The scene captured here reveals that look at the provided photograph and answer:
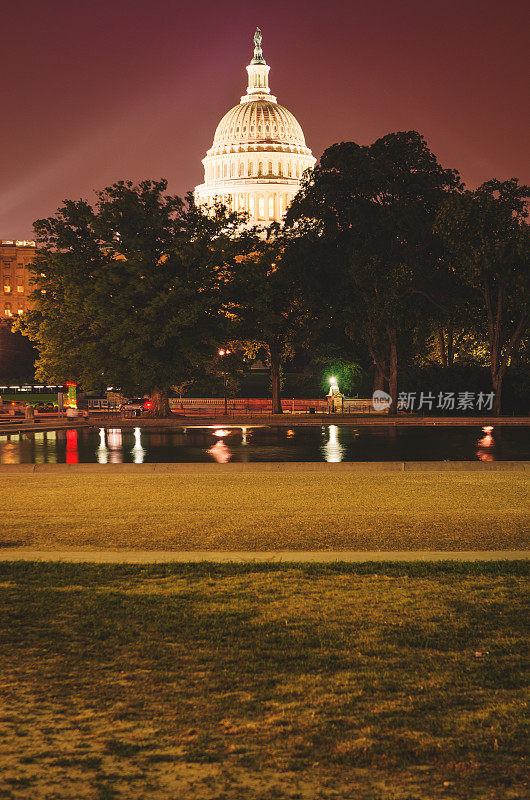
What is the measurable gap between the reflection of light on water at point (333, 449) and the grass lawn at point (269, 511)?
4.05 metres

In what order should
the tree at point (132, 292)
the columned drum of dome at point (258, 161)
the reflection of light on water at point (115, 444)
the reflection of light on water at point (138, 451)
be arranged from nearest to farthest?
the reflection of light on water at point (138, 451) < the reflection of light on water at point (115, 444) < the tree at point (132, 292) < the columned drum of dome at point (258, 161)

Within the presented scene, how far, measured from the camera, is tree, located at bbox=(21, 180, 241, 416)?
42659mm

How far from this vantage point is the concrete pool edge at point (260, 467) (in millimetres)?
20359

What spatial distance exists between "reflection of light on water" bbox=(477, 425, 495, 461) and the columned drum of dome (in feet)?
407

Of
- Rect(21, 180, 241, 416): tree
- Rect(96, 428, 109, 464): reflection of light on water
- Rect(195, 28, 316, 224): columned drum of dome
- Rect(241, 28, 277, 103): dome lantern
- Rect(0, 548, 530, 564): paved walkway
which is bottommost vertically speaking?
Rect(0, 548, 530, 564): paved walkway

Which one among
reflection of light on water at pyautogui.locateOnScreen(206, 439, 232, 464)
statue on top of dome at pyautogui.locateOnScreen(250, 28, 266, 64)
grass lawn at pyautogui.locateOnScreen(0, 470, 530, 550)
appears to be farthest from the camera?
statue on top of dome at pyautogui.locateOnScreen(250, 28, 266, 64)

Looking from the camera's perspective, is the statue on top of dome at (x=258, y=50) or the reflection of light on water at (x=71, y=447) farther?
the statue on top of dome at (x=258, y=50)

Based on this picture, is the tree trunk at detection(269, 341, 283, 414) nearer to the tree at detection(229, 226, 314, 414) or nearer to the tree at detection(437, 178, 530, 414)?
the tree at detection(229, 226, 314, 414)

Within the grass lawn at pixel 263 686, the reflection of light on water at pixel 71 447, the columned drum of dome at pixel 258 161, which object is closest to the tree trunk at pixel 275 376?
the reflection of light on water at pixel 71 447

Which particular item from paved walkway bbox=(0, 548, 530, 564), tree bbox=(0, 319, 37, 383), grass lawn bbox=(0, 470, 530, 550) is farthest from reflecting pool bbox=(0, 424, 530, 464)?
tree bbox=(0, 319, 37, 383)

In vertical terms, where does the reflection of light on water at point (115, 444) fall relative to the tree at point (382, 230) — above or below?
below

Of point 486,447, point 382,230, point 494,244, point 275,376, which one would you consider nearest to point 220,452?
point 486,447

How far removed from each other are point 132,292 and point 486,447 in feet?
67.8

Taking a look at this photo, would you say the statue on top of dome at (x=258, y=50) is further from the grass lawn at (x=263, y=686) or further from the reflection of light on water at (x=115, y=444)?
the grass lawn at (x=263, y=686)
